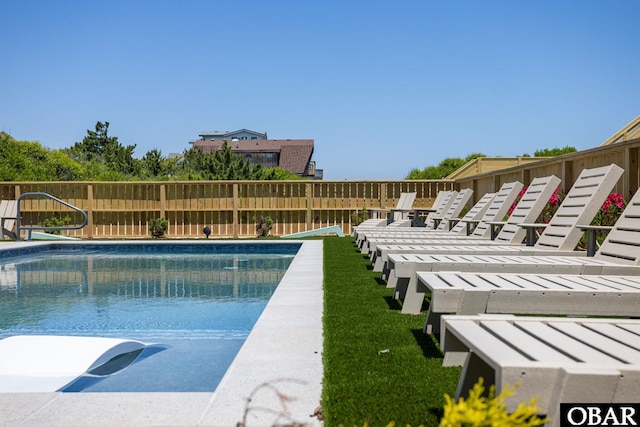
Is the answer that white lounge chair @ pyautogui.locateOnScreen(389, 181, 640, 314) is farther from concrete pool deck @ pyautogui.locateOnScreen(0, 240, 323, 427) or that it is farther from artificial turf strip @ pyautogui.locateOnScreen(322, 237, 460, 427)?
concrete pool deck @ pyautogui.locateOnScreen(0, 240, 323, 427)

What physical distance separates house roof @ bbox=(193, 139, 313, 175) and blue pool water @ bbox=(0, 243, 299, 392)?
49976 mm

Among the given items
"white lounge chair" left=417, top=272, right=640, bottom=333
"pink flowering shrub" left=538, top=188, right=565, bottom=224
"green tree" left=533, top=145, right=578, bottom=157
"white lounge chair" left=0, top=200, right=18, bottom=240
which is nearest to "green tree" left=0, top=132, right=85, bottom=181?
"white lounge chair" left=0, top=200, right=18, bottom=240

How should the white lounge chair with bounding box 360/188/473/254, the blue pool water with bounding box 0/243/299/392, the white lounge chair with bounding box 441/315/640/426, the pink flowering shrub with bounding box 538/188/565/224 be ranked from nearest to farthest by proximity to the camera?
the white lounge chair with bounding box 441/315/640/426, the blue pool water with bounding box 0/243/299/392, the pink flowering shrub with bounding box 538/188/565/224, the white lounge chair with bounding box 360/188/473/254

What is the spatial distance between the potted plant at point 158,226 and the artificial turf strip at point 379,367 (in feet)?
44.7

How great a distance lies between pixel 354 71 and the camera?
28.1m

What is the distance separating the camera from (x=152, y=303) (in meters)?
6.64

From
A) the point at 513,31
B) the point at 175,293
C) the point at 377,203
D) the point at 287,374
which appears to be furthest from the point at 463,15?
the point at 287,374

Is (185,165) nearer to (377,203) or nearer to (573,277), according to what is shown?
(377,203)

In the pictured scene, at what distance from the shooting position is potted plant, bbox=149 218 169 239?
1778 cm

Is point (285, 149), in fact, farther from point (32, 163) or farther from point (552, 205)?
point (552, 205)

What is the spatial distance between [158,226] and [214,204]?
1803 mm

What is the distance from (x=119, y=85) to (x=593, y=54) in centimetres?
2438

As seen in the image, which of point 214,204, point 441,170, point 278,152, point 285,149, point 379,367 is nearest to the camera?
point 379,367

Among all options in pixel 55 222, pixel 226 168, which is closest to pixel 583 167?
pixel 55 222
